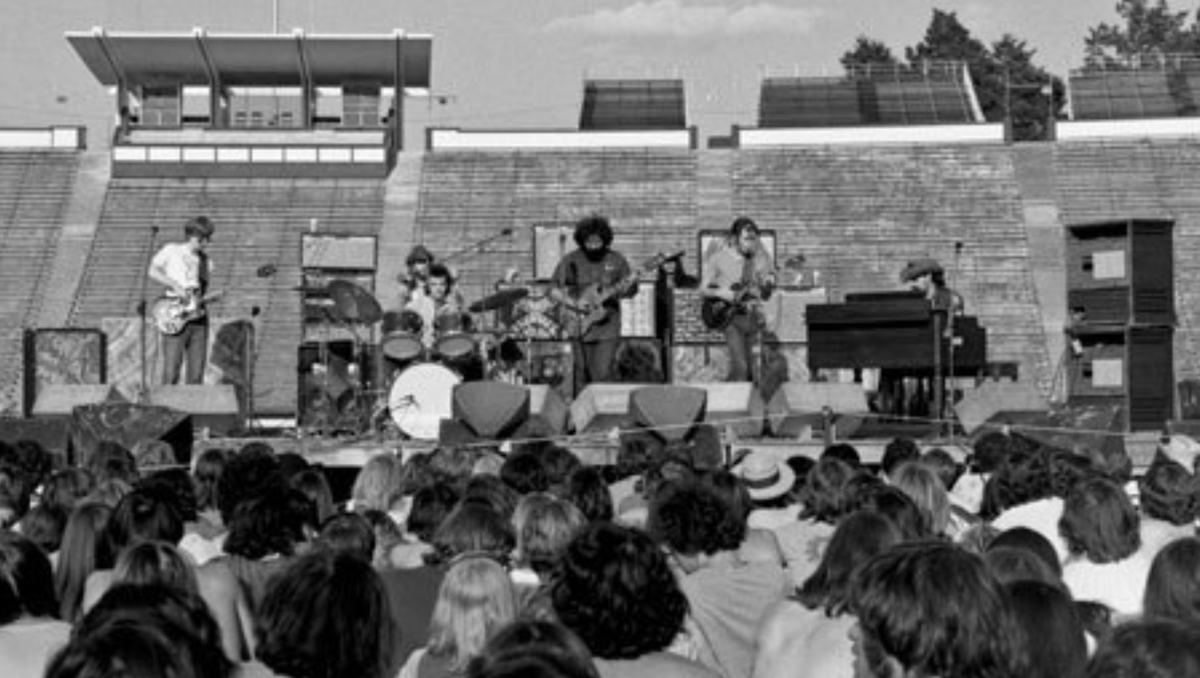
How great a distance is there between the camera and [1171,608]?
5961mm

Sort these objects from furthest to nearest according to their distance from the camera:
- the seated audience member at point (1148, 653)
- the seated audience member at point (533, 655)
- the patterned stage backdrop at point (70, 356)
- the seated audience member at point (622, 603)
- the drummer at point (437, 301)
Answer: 1. the patterned stage backdrop at point (70, 356)
2. the drummer at point (437, 301)
3. the seated audience member at point (622, 603)
4. the seated audience member at point (1148, 653)
5. the seated audience member at point (533, 655)

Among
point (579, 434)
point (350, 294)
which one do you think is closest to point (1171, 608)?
point (579, 434)

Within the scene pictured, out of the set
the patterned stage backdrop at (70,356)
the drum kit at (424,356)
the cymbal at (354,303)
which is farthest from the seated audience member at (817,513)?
the patterned stage backdrop at (70,356)

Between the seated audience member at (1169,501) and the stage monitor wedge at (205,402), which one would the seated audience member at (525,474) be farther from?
the stage monitor wedge at (205,402)

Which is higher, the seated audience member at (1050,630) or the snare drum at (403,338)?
the snare drum at (403,338)

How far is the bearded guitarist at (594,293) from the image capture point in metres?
19.6

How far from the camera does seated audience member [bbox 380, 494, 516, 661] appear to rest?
7.25m

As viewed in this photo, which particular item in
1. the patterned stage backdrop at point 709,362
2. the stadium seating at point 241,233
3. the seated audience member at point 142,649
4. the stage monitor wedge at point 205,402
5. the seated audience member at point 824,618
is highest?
the stadium seating at point 241,233

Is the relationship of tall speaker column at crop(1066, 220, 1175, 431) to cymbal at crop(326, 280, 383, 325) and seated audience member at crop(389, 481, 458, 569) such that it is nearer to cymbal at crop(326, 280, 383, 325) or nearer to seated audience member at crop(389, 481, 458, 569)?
cymbal at crop(326, 280, 383, 325)

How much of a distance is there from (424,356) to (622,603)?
46.3 ft

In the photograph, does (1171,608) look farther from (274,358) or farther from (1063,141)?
(1063,141)

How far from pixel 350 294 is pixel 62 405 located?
271 cm

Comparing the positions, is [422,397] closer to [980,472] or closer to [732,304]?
[732,304]

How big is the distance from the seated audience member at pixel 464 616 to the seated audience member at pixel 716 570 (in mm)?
1349
